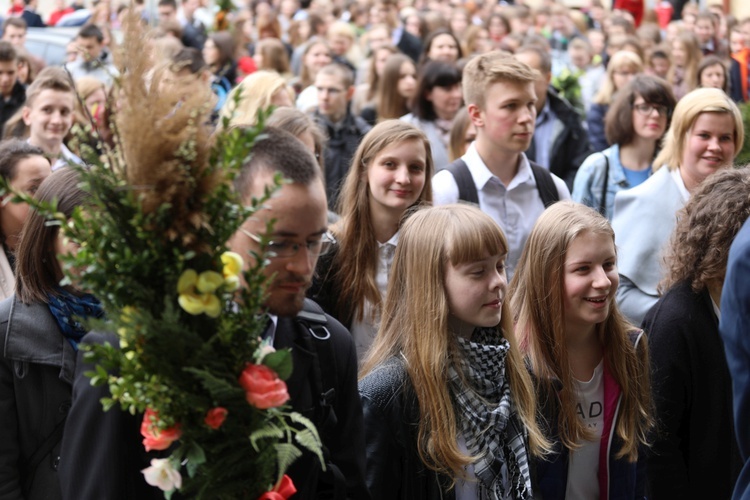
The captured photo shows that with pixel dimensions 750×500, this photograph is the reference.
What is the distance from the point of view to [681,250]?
4387 millimetres

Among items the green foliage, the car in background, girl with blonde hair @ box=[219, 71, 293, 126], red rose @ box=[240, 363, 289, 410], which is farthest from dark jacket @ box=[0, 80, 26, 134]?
red rose @ box=[240, 363, 289, 410]

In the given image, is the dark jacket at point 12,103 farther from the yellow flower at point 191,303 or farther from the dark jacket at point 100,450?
the yellow flower at point 191,303

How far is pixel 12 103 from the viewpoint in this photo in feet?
31.6

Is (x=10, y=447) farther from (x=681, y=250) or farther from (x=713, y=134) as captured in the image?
(x=713, y=134)

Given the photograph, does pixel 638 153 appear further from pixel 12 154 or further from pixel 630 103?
pixel 12 154

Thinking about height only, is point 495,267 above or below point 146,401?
below

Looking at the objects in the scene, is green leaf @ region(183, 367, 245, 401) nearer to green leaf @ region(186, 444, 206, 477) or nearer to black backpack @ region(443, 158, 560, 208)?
green leaf @ region(186, 444, 206, 477)

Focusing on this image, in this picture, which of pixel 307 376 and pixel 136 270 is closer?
pixel 136 270

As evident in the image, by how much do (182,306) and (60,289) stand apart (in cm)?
136

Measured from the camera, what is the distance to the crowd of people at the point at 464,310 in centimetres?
285

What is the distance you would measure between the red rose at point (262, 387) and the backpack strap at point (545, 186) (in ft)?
12.4

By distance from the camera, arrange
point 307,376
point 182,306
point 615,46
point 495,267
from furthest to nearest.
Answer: point 615,46 → point 495,267 → point 307,376 → point 182,306

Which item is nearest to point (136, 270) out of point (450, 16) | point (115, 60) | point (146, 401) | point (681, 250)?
point (146, 401)

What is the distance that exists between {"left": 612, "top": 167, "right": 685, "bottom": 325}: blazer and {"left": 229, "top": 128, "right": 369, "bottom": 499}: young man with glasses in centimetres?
268
